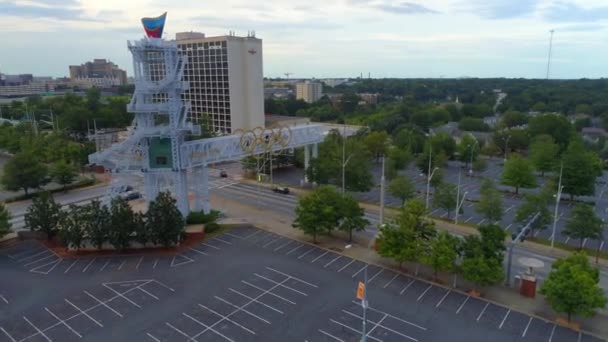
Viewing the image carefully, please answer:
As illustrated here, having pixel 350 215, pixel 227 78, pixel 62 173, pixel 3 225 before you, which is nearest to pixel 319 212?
pixel 350 215

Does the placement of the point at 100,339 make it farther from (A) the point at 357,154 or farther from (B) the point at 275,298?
(A) the point at 357,154

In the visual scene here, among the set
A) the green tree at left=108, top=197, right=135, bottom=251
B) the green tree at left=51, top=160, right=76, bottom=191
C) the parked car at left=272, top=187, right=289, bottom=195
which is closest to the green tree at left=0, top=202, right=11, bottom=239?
the green tree at left=108, top=197, right=135, bottom=251

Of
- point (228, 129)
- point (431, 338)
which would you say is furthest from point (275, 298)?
point (228, 129)

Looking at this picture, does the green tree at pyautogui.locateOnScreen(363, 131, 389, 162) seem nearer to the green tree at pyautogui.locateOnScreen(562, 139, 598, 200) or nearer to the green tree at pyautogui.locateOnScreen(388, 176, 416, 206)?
the green tree at pyautogui.locateOnScreen(388, 176, 416, 206)

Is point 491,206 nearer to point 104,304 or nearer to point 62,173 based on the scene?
point 104,304

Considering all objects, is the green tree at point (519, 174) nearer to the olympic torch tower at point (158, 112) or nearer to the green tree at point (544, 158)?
the green tree at point (544, 158)

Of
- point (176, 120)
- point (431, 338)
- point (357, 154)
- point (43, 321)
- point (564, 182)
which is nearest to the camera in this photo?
point (431, 338)
